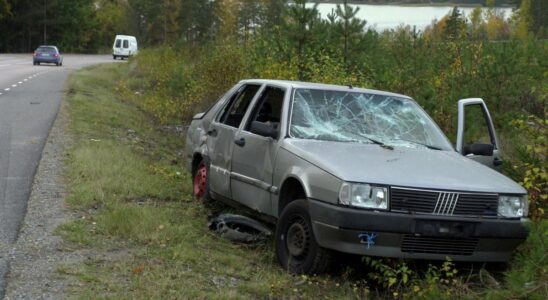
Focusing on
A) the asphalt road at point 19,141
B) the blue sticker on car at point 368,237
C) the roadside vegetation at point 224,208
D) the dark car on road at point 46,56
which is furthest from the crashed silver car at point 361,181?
the dark car on road at point 46,56

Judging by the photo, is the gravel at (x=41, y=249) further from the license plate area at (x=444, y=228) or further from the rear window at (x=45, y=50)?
the rear window at (x=45, y=50)

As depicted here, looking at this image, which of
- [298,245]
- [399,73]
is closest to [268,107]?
[298,245]

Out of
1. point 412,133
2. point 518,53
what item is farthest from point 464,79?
point 412,133

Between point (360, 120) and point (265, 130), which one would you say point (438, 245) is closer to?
point (360, 120)

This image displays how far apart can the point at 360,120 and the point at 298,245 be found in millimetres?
1496

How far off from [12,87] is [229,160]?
2114 centimetres

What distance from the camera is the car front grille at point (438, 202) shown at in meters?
5.38

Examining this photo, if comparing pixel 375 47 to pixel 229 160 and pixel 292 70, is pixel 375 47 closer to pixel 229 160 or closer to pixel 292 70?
pixel 292 70

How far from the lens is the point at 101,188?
8.51 m

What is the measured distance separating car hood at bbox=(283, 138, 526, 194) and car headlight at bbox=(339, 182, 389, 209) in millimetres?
46

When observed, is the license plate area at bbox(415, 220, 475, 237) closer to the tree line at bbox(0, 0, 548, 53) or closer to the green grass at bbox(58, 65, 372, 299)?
the green grass at bbox(58, 65, 372, 299)

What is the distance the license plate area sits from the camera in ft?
17.6

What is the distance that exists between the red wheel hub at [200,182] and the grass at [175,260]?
0.42 ft

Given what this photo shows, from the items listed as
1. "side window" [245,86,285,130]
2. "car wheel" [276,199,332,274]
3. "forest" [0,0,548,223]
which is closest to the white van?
"forest" [0,0,548,223]
